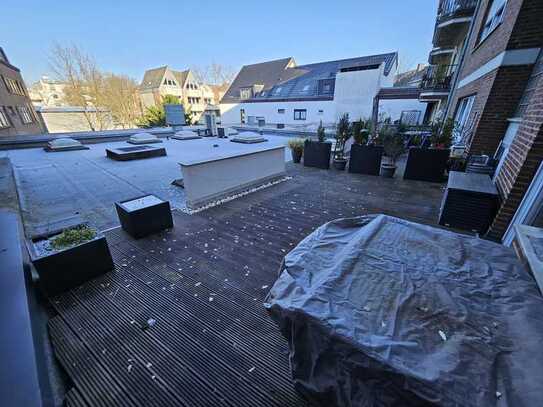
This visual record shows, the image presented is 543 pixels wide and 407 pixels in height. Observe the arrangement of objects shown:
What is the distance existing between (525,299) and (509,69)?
4.33 m

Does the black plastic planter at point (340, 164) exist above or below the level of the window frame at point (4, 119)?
below

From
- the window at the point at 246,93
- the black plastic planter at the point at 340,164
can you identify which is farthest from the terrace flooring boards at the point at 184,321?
the window at the point at 246,93

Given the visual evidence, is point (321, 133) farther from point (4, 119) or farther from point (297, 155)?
point (4, 119)

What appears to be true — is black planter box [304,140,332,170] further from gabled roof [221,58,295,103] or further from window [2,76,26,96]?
window [2,76,26,96]

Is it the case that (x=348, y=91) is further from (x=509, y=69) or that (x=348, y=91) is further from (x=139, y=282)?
(x=139, y=282)

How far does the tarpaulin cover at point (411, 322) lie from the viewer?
0.73 metres

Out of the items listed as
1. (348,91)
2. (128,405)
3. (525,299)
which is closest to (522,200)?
(525,299)

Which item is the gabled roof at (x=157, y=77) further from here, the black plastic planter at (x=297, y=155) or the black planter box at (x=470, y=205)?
the black planter box at (x=470, y=205)

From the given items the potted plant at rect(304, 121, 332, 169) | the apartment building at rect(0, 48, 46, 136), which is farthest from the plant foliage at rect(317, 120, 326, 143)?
the apartment building at rect(0, 48, 46, 136)

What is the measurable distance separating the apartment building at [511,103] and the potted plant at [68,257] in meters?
4.22

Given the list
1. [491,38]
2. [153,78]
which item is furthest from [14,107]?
[491,38]

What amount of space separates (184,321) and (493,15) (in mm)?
7670

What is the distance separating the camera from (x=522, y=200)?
7.57 ft

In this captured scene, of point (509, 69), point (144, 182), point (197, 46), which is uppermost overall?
point (197, 46)
